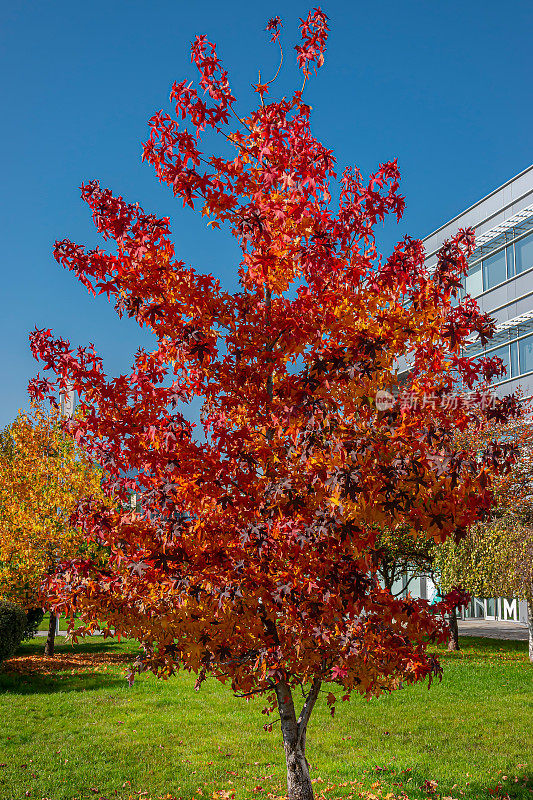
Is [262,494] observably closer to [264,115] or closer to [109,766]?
[264,115]

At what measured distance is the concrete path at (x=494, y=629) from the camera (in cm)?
2758

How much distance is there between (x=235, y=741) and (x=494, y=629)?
25.7 meters

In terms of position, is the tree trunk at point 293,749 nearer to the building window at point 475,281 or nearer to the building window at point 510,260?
the building window at point 510,260

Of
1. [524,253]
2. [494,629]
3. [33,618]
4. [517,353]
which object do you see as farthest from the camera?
[494,629]

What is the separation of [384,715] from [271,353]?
30.0 feet

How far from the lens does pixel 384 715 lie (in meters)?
11.6

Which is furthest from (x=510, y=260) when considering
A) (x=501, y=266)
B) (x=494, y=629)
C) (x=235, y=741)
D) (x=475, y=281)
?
(x=235, y=741)

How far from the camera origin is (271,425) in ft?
16.5

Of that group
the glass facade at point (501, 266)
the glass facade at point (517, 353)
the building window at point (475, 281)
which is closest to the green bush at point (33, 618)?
the glass facade at point (517, 353)

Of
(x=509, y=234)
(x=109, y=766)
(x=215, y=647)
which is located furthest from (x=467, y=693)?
(x=509, y=234)

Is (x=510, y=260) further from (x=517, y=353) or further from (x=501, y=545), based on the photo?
Answer: (x=501, y=545)

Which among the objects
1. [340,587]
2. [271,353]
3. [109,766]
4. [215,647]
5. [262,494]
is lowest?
[109,766]

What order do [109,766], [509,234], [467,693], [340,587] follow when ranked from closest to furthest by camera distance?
1. [340,587]
2. [109,766]
3. [467,693]
4. [509,234]

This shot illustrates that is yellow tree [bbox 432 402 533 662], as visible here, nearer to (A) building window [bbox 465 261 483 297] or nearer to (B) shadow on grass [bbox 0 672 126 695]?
(B) shadow on grass [bbox 0 672 126 695]
